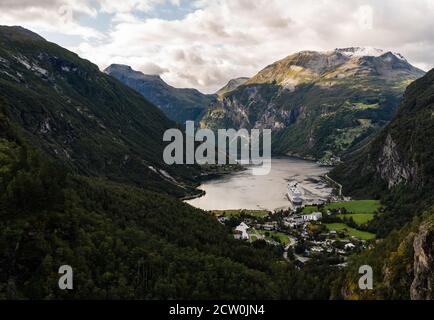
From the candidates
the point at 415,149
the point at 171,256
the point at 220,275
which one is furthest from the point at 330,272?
the point at 415,149

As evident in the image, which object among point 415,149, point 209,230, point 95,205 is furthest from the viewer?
point 415,149

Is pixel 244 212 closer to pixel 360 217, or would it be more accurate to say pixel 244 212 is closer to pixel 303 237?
pixel 360 217

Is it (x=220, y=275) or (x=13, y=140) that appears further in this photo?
(x=13, y=140)

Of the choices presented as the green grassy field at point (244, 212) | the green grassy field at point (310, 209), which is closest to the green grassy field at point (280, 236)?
the green grassy field at point (244, 212)

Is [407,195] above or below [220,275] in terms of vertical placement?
above

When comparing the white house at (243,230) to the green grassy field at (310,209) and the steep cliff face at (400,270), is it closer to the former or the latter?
the green grassy field at (310,209)
